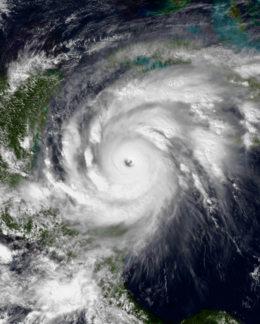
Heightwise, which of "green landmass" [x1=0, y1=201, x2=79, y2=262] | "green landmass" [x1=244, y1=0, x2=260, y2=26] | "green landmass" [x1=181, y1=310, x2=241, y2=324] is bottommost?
"green landmass" [x1=181, y1=310, x2=241, y2=324]

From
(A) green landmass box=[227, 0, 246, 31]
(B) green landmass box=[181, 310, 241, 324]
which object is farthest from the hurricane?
(A) green landmass box=[227, 0, 246, 31]

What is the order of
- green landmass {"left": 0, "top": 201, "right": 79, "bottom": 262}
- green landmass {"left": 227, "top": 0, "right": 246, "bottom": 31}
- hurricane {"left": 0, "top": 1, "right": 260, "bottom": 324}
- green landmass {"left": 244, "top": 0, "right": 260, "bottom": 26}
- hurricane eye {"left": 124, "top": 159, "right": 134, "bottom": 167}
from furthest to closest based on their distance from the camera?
green landmass {"left": 227, "top": 0, "right": 246, "bottom": 31} → green landmass {"left": 244, "top": 0, "right": 260, "bottom": 26} → hurricane eye {"left": 124, "top": 159, "right": 134, "bottom": 167} → green landmass {"left": 0, "top": 201, "right": 79, "bottom": 262} → hurricane {"left": 0, "top": 1, "right": 260, "bottom": 324}

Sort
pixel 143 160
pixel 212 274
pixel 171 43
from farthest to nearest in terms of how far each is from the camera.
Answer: pixel 171 43, pixel 143 160, pixel 212 274

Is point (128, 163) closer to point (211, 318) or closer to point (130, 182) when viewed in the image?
point (130, 182)

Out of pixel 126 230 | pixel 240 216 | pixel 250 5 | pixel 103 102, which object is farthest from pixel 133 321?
pixel 250 5

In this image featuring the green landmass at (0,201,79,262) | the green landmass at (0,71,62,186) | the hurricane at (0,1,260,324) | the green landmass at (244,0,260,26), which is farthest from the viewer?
the green landmass at (244,0,260,26)

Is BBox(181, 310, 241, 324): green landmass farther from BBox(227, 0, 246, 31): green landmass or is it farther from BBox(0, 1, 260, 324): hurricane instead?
BBox(227, 0, 246, 31): green landmass

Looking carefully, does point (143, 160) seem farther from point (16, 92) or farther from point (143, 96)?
point (16, 92)

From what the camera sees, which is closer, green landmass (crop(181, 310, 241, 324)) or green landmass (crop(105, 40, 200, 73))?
green landmass (crop(181, 310, 241, 324))
